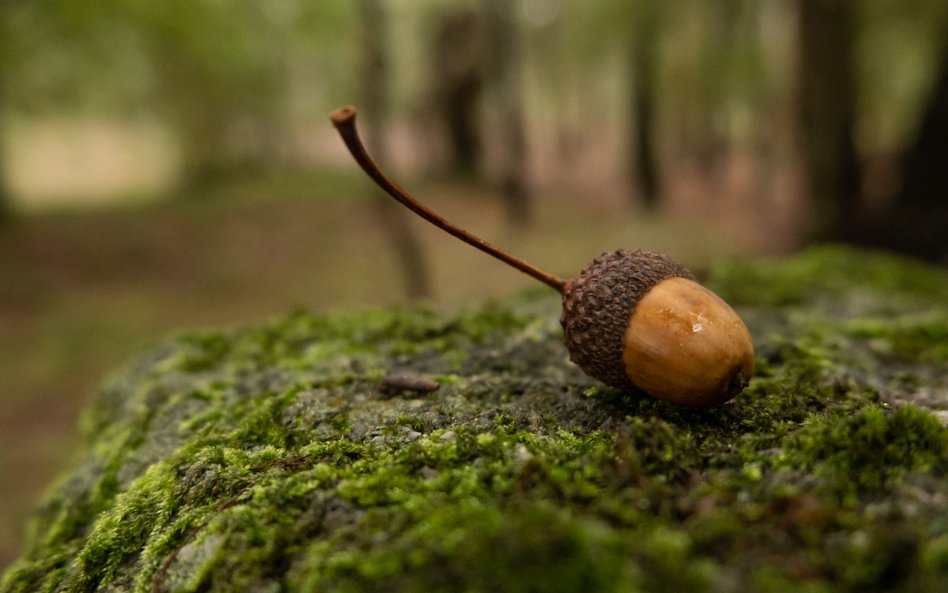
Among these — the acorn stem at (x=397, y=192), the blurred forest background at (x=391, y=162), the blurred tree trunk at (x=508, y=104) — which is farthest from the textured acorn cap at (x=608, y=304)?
the blurred tree trunk at (x=508, y=104)

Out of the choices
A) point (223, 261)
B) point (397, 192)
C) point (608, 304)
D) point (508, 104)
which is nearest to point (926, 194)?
point (608, 304)

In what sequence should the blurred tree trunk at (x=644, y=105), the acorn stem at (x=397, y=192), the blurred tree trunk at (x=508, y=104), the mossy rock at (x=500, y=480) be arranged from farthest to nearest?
the blurred tree trunk at (x=508, y=104) → the blurred tree trunk at (x=644, y=105) → the acorn stem at (x=397, y=192) → the mossy rock at (x=500, y=480)

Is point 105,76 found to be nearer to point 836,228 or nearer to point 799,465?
point 836,228

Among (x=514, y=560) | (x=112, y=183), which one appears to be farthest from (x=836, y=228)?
(x=112, y=183)

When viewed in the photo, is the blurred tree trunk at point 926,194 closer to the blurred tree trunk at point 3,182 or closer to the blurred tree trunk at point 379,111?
the blurred tree trunk at point 379,111

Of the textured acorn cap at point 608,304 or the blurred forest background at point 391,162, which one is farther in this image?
the blurred forest background at point 391,162

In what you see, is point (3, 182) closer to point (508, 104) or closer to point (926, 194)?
point (508, 104)

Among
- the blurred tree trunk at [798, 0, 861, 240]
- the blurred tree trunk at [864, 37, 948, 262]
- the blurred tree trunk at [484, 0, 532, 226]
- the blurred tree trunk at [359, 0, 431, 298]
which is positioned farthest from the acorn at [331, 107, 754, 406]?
the blurred tree trunk at [484, 0, 532, 226]

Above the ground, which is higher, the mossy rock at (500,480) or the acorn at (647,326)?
the acorn at (647,326)
